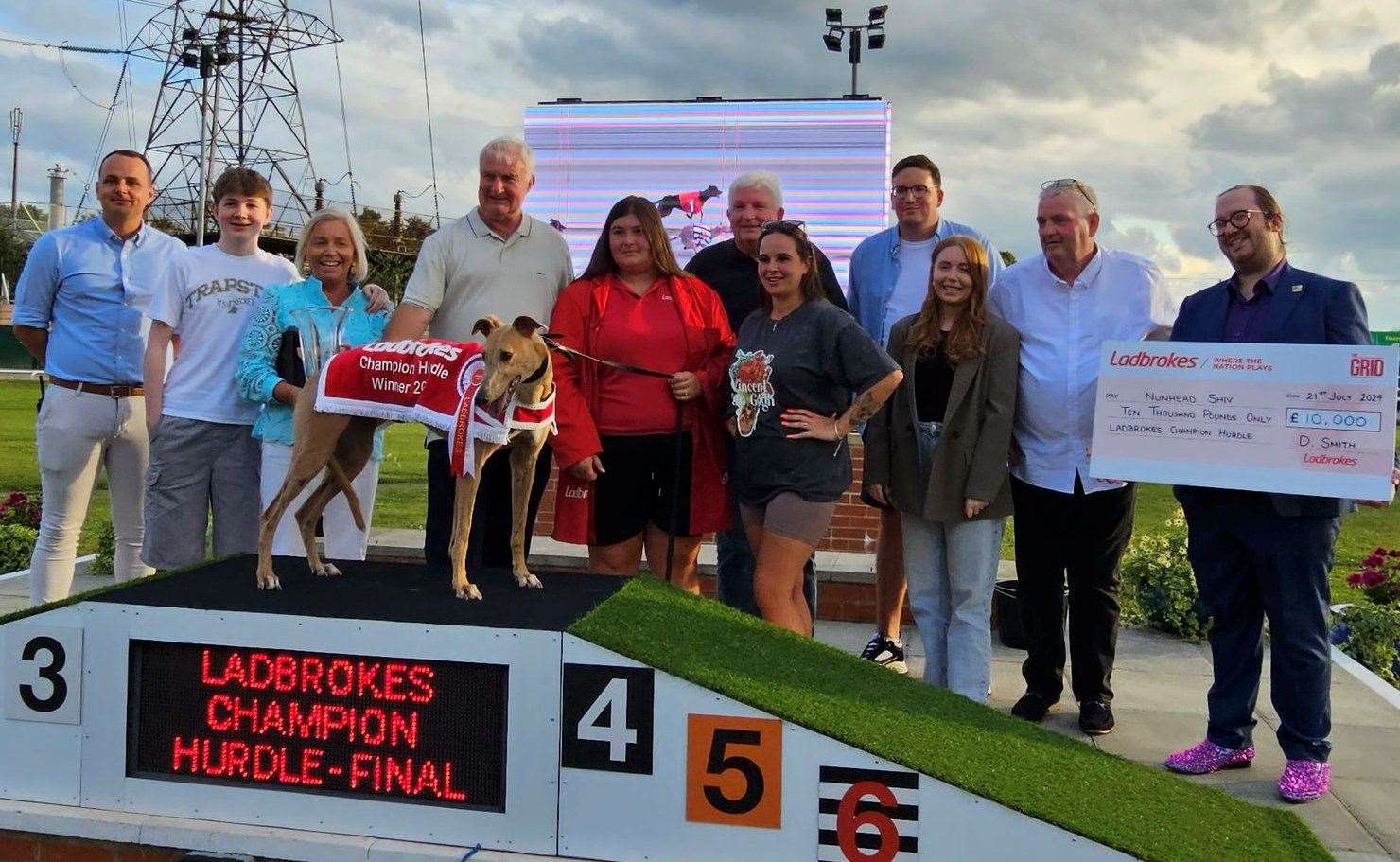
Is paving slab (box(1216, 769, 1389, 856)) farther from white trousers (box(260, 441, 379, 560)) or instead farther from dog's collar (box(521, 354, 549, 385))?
white trousers (box(260, 441, 379, 560))

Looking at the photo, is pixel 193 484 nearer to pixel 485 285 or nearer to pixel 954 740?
pixel 485 285

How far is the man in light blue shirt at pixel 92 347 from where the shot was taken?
463 cm

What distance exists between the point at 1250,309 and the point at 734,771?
8.18 ft

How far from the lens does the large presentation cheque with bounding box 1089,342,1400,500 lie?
11.8 ft

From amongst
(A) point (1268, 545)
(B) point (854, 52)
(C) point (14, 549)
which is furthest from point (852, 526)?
(B) point (854, 52)

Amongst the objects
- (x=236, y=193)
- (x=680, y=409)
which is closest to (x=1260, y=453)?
(x=680, y=409)

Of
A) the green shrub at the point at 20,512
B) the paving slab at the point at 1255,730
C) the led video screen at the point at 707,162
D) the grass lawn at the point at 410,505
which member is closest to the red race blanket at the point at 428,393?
the paving slab at the point at 1255,730

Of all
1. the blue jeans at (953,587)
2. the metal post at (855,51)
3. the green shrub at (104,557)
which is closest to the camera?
the blue jeans at (953,587)

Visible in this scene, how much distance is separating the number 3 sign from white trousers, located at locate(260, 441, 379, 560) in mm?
971

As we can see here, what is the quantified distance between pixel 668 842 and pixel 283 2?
3274 centimetres

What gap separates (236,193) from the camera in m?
4.41

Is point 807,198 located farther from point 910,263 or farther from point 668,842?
point 668,842

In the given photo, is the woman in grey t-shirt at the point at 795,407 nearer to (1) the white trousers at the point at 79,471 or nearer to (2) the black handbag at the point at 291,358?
(2) the black handbag at the point at 291,358

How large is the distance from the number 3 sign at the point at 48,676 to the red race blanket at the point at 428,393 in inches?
40.7
